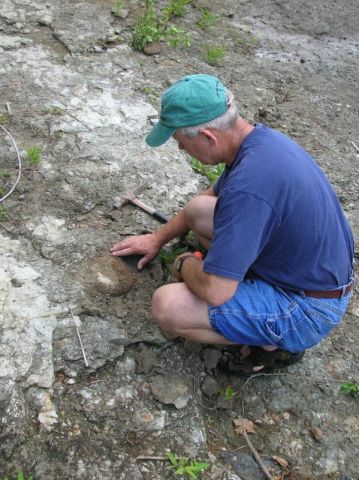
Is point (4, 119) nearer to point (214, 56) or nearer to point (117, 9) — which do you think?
point (117, 9)

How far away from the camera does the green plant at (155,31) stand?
4.90 meters

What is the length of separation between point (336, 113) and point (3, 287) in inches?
139

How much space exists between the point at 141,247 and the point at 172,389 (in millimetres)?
844

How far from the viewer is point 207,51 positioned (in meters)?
5.21

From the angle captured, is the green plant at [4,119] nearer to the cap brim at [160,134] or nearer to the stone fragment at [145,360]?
the cap brim at [160,134]

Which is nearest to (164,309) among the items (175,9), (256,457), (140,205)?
(256,457)

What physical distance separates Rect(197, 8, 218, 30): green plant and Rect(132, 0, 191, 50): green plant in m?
0.34

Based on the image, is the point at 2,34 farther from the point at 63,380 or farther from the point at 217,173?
the point at 63,380

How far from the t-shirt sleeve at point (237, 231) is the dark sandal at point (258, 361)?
751 mm

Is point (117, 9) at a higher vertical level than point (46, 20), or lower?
higher

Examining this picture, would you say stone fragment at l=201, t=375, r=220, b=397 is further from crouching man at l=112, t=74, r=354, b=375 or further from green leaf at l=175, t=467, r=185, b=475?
green leaf at l=175, t=467, r=185, b=475

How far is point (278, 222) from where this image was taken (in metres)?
2.11

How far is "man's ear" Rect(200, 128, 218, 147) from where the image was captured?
2.16 m

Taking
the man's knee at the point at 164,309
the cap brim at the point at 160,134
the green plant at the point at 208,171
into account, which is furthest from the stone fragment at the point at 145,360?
the green plant at the point at 208,171
